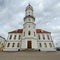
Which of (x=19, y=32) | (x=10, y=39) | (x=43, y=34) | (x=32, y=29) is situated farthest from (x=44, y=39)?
(x=10, y=39)

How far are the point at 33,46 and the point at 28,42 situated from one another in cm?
209

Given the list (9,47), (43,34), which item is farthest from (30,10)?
(9,47)

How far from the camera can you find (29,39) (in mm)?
28531

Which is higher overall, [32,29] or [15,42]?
[32,29]

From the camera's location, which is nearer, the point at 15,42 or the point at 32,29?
the point at 32,29

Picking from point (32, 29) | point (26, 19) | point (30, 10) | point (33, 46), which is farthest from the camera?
point (30, 10)

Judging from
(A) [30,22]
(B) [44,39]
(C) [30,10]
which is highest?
(C) [30,10]

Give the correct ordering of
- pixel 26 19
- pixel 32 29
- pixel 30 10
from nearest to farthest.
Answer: pixel 32 29 → pixel 26 19 → pixel 30 10

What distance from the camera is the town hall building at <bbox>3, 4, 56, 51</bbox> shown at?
1123 inches

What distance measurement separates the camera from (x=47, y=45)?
112ft

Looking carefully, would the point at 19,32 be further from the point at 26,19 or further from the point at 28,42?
the point at 28,42

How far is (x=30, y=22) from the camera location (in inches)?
1231

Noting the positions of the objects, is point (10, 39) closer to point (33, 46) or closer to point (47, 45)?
point (33, 46)

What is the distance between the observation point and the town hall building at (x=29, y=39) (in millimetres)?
28525
